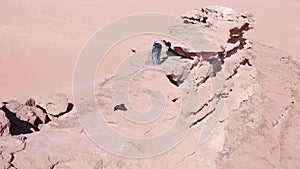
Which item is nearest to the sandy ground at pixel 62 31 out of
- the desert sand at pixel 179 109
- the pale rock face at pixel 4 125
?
the desert sand at pixel 179 109

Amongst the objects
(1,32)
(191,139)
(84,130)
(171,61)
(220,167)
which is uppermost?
(171,61)

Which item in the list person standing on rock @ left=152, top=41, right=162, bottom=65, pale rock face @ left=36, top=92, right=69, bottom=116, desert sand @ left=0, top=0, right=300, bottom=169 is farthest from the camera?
pale rock face @ left=36, top=92, right=69, bottom=116

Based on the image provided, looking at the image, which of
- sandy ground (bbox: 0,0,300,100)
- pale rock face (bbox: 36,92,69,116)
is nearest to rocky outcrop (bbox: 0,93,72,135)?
pale rock face (bbox: 36,92,69,116)

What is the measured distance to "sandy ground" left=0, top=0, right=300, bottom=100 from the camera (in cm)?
754

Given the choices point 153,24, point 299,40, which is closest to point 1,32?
point 153,24

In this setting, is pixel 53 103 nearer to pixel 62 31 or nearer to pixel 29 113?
pixel 29 113

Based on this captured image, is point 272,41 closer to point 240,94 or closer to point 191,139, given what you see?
point 240,94

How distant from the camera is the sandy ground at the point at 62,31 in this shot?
7.54 m

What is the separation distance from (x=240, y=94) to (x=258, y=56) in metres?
1.83

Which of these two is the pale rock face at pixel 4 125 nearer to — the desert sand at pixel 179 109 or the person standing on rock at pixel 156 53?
the desert sand at pixel 179 109

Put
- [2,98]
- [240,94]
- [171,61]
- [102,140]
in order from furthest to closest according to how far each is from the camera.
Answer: [2,98] < [240,94] < [171,61] < [102,140]

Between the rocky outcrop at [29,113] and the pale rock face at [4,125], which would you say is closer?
the pale rock face at [4,125]

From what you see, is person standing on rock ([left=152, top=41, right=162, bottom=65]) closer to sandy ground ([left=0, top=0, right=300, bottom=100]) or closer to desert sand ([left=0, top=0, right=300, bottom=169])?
desert sand ([left=0, top=0, right=300, bottom=169])

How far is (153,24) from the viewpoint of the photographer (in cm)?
602
